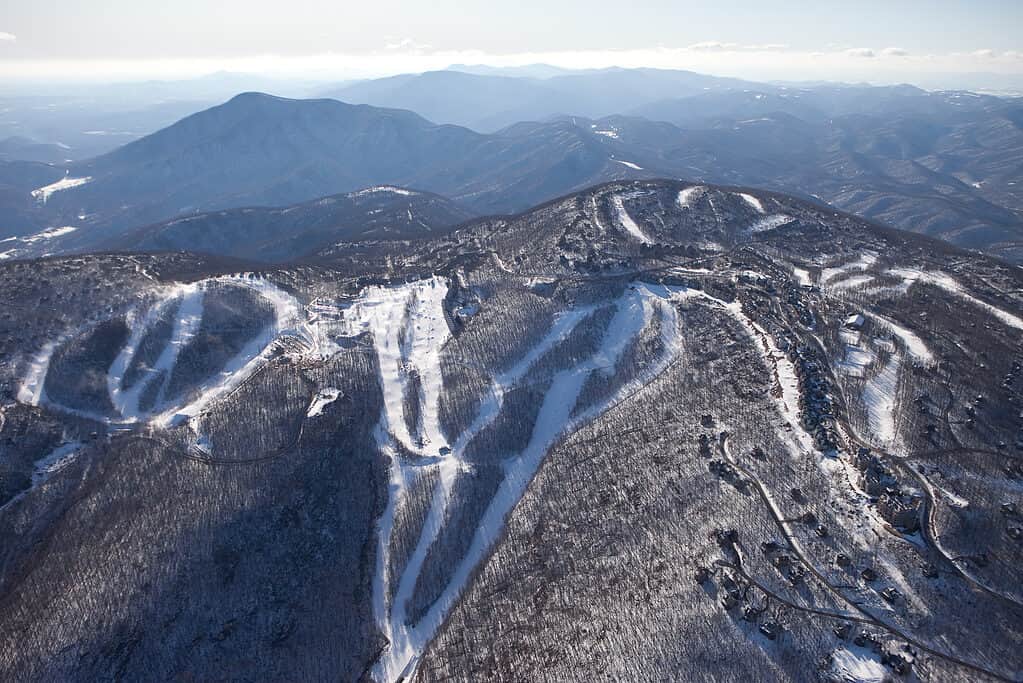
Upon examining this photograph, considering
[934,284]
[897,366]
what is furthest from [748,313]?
[934,284]

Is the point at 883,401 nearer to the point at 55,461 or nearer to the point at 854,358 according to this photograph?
the point at 854,358

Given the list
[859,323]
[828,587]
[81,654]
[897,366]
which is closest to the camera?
[828,587]

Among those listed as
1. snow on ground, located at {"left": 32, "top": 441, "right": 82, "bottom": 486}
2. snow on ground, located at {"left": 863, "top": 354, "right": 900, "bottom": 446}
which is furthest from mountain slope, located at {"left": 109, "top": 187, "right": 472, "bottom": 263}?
snow on ground, located at {"left": 863, "top": 354, "right": 900, "bottom": 446}

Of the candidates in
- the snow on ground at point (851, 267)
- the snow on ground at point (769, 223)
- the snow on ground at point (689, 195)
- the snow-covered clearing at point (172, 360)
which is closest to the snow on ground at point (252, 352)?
the snow-covered clearing at point (172, 360)

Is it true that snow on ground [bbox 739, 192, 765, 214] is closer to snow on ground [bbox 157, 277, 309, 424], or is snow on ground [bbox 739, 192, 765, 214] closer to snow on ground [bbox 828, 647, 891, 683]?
snow on ground [bbox 157, 277, 309, 424]

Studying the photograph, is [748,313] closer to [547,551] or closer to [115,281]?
[547,551]

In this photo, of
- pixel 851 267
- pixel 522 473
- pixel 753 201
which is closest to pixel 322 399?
pixel 522 473
